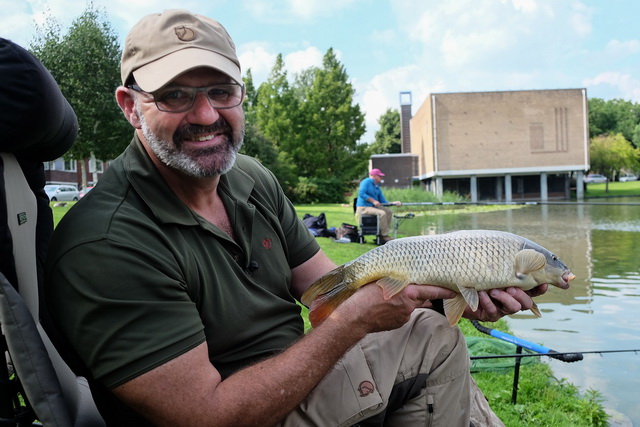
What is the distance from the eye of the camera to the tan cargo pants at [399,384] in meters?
1.88

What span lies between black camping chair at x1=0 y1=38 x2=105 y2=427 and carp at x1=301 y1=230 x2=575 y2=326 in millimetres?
881

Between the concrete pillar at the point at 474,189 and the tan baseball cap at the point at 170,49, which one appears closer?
the tan baseball cap at the point at 170,49

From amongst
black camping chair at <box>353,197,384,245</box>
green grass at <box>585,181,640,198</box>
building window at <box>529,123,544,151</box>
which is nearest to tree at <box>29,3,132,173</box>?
black camping chair at <box>353,197,384,245</box>

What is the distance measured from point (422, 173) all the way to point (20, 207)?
5241 cm

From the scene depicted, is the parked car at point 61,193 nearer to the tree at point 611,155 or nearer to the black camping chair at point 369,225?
the black camping chair at point 369,225

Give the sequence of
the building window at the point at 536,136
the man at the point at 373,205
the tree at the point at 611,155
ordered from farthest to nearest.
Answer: the tree at the point at 611,155 → the building window at the point at 536,136 → the man at the point at 373,205

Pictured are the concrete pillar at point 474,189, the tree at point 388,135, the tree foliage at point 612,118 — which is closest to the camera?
the concrete pillar at point 474,189

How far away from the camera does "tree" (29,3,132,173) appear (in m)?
24.6

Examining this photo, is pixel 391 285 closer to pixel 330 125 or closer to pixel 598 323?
pixel 598 323

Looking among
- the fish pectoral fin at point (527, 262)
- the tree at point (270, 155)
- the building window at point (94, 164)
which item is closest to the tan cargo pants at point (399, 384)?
the fish pectoral fin at point (527, 262)

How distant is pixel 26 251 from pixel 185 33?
928 mm

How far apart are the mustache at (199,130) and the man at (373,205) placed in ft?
32.9

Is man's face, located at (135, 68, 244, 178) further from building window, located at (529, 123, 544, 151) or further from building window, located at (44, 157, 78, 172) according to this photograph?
building window, located at (529, 123, 544, 151)

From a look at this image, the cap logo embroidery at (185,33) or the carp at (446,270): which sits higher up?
the cap logo embroidery at (185,33)
